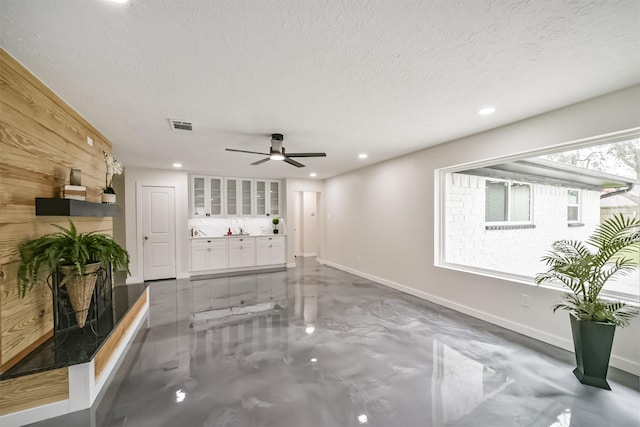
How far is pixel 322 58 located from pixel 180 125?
217cm

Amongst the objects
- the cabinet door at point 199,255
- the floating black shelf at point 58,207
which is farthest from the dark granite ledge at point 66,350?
the cabinet door at point 199,255

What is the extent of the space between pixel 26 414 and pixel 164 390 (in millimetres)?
834

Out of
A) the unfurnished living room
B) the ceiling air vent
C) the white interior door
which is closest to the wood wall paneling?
the unfurnished living room

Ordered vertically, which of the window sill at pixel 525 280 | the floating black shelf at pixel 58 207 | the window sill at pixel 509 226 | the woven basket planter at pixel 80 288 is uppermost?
the floating black shelf at pixel 58 207

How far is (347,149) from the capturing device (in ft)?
14.4

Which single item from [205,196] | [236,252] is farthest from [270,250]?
[205,196]

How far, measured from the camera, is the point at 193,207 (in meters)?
6.53

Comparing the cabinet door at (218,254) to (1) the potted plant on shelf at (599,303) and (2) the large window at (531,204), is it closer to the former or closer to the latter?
(2) the large window at (531,204)

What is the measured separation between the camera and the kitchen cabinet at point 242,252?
661 cm

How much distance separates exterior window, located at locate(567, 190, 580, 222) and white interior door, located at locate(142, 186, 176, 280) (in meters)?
6.94

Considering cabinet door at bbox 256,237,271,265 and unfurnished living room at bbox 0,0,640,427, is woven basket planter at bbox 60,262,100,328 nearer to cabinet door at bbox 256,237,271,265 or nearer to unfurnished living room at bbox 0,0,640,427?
unfurnished living room at bbox 0,0,640,427

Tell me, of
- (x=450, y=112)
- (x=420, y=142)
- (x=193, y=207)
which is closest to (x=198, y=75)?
(x=450, y=112)

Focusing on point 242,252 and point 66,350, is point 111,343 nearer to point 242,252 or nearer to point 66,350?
point 66,350

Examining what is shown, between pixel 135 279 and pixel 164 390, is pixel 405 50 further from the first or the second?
pixel 135 279
